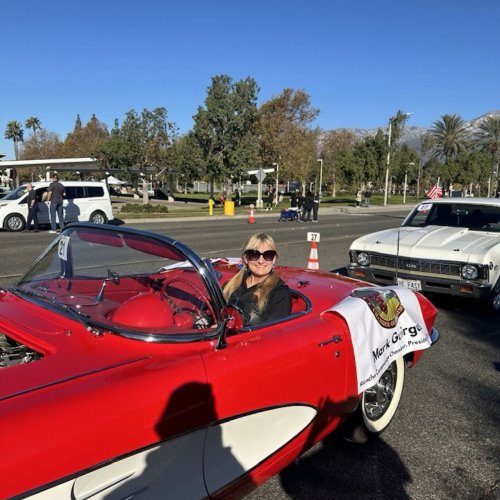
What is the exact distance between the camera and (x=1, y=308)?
2.58 meters

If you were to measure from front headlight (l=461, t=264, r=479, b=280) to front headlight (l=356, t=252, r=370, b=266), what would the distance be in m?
1.29

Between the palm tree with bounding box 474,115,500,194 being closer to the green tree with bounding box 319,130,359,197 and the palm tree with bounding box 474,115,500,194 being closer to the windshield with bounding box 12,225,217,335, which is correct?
the green tree with bounding box 319,130,359,197

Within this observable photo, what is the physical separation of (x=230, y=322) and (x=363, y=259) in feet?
15.9

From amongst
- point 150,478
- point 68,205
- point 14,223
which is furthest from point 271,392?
point 68,205

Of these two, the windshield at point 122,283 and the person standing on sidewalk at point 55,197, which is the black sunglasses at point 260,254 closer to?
the windshield at point 122,283

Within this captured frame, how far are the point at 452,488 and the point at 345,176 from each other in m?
46.3

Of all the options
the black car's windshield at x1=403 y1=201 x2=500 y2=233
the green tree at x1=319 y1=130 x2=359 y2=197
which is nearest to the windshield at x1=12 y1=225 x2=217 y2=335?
the black car's windshield at x1=403 y1=201 x2=500 y2=233

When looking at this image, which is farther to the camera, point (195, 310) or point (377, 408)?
point (377, 408)

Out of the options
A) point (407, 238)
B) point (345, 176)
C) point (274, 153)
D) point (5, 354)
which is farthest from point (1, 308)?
point (345, 176)

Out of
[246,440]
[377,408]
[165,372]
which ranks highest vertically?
[165,372]

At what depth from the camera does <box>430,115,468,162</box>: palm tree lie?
66625 mm

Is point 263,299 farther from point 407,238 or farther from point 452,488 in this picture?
point 407,238

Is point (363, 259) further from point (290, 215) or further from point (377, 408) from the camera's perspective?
point (290, 215)

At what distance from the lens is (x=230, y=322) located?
7.54 feet
